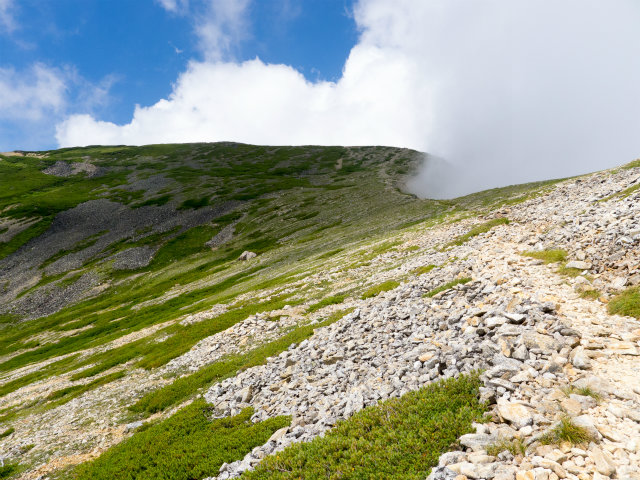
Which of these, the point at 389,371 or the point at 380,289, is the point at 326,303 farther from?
the point at 389,371

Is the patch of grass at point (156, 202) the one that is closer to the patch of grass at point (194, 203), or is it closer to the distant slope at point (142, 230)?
the distant slope at point (142, 230)

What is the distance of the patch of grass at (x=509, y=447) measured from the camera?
27.8 ft

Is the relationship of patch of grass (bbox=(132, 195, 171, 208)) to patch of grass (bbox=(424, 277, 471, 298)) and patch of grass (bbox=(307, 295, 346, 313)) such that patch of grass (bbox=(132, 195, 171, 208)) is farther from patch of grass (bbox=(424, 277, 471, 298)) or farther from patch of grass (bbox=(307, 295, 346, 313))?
patch of grass (bbox=(424, 277, 471, 298))

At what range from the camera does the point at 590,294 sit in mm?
16031

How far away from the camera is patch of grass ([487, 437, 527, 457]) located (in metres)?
8.48

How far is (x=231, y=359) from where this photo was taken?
90.5 feet

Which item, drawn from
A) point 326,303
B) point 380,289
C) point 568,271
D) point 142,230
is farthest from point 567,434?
point 142,230

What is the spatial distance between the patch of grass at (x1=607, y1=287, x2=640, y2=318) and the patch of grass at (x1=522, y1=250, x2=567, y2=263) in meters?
7.36

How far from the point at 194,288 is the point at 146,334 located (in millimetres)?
31289

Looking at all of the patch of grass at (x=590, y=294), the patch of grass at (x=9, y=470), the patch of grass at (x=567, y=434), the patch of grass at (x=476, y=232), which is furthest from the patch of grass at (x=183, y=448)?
the patch of grass at (x=476, y=232)

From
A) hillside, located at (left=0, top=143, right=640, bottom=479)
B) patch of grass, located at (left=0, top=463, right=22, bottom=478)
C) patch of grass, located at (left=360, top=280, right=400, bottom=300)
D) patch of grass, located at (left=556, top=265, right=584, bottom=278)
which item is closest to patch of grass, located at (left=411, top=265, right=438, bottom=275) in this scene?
hillside, located at (left=0, top=143, right=640, bottom=479)

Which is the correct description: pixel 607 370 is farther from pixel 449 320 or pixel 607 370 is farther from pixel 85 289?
pixel 85 289

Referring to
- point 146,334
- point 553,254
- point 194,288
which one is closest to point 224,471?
point 553,254

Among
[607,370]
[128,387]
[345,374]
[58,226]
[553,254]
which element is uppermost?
[58,226]
